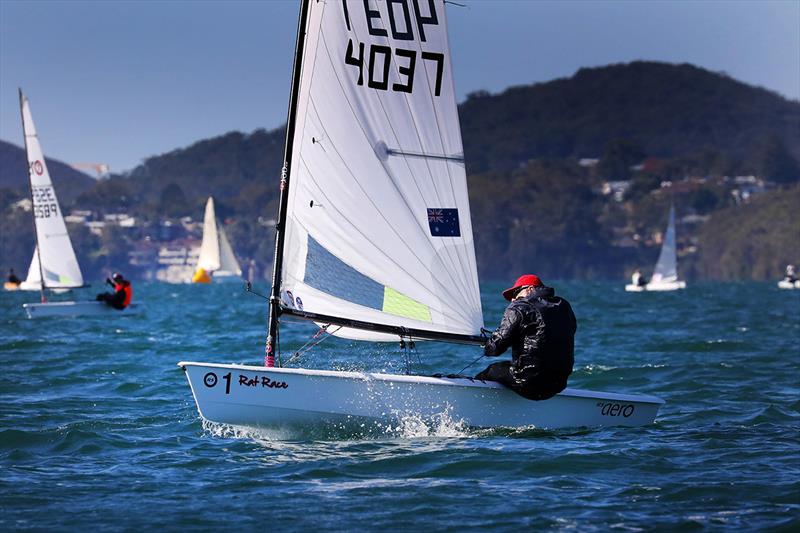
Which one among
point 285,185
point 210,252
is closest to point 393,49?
point 285,185

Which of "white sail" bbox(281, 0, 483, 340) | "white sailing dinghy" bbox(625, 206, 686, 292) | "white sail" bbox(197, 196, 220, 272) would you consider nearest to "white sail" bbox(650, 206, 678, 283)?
"white sailing dinghy" bbox(625, 206, 686, 292)

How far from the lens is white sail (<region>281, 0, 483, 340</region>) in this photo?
11.8 metres

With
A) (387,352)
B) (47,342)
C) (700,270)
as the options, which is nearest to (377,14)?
(387,352)

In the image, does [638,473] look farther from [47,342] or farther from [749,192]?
[749,192]

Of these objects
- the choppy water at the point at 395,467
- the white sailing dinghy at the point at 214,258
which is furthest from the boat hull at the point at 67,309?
the white sailing dinghy at the point at 214,258

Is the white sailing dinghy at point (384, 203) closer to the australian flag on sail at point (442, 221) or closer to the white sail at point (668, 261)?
the australian flag on sail at point (442, 221)

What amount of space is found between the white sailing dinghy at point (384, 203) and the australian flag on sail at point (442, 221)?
0.5 inches

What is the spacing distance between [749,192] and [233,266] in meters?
109

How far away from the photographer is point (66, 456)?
36.4ft

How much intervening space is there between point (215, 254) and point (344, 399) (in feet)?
318

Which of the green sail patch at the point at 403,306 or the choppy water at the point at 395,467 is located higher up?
the green sail patch at the point at 403,306

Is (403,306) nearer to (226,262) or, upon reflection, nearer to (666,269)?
(666,269)

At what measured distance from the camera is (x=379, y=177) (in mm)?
12086

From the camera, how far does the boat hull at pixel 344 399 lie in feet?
36.3
